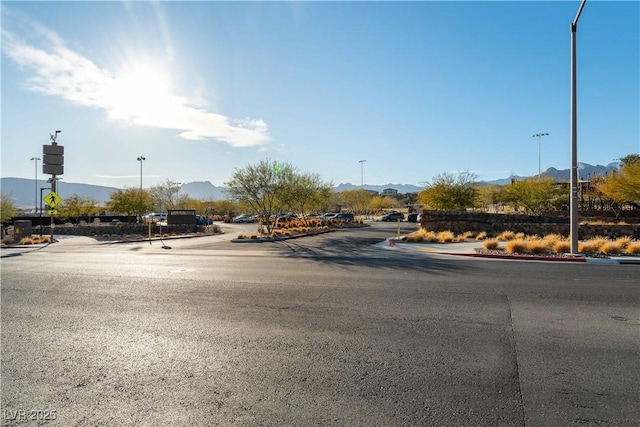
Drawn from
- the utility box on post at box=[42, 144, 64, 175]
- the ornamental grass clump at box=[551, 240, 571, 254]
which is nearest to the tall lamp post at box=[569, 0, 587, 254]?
the ornamental grass clump at box=[551, 240, 571, 254]

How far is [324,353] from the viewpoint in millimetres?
5551

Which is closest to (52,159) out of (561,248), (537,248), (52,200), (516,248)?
(52,200)

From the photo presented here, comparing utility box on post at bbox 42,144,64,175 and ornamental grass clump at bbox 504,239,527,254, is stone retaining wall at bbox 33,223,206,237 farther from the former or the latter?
ornamental grass clump at bbox 504,239,527,254

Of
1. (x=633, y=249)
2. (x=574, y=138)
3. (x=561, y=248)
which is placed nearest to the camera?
(x=574, y=138)

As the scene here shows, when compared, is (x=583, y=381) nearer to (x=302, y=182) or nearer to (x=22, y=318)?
(x=22, y=318)

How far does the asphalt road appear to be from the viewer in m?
4.04

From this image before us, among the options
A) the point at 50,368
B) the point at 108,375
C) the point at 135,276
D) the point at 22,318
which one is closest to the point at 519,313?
the point at 108,375

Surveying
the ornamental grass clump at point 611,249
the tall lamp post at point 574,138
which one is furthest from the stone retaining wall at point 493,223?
the tall lamp post at point 574,138

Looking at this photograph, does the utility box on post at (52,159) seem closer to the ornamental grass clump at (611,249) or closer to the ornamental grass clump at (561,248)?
the ornamental grass clump at (561,248)

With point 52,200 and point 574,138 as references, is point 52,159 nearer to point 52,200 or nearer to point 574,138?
point 52,200

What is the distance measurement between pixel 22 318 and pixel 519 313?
9.02 metres

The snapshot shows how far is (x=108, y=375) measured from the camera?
4.96 meters

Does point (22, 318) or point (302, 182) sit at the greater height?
point (302, 182)

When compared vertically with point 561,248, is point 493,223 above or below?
above
